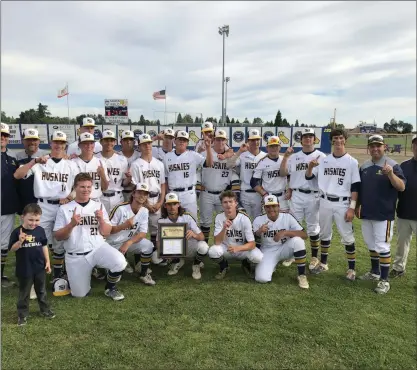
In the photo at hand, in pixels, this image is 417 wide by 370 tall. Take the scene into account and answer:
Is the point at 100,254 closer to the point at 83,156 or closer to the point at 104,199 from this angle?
the point at 104,199

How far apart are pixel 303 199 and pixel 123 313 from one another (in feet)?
11.2

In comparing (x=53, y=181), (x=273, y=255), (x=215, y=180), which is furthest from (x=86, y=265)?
(x=273, y=255)

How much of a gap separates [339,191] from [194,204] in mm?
2443

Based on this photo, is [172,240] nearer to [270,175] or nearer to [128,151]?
[128,151]

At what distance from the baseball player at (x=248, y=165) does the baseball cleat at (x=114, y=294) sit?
281 centimetres

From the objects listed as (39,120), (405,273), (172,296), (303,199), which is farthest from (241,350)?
(39,120)

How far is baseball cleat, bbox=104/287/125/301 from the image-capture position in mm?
4693

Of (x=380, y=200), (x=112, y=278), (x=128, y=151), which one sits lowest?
(x=112, y=278)

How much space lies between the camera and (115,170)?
568 centimetres

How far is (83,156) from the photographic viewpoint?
17.7 feet

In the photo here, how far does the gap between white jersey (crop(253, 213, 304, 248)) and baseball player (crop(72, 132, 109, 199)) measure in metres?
2.55

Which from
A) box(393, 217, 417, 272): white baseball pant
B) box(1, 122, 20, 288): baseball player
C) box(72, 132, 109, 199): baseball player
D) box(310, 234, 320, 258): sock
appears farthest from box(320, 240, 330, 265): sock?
box(1, 122, 20, 288): baseball player

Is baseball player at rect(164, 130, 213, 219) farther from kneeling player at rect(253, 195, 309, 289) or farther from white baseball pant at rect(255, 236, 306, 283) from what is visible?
white baseball pant at rect(255, 236, 306, 283)

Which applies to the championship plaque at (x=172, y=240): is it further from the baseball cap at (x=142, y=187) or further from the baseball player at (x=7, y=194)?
the baseball player at (x=7, y=194)
